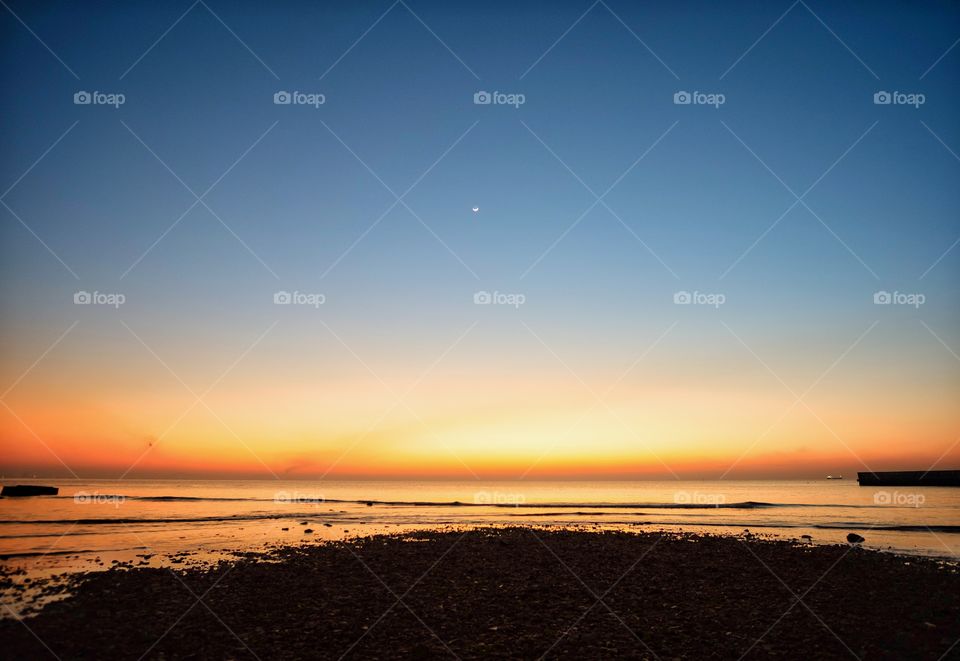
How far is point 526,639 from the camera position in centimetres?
1113

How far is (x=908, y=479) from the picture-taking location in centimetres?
14875

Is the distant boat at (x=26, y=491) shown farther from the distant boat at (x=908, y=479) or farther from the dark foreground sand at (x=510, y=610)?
the distant boat at (x=908, y=479)

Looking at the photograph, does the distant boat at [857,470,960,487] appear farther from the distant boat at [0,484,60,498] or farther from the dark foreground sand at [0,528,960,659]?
the distant boat at [0,484,60,498]

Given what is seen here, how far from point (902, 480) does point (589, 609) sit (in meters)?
182

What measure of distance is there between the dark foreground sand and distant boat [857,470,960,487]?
155 metres

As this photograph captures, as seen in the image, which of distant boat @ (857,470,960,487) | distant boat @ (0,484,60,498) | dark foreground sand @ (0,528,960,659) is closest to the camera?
dark foreground sand @ (0,528,960,659)

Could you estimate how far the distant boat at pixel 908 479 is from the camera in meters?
136

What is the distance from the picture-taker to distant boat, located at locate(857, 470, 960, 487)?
136337 millimetres

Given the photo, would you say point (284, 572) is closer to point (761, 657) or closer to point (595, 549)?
point (595, 549)

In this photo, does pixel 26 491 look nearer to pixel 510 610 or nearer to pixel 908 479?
pixel 510 610

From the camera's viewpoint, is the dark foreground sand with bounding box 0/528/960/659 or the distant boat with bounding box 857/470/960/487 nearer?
the dark foreground sand with bounding box 0/528/960/659

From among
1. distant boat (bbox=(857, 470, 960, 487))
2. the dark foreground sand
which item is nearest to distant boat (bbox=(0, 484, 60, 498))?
the dark foreground sand

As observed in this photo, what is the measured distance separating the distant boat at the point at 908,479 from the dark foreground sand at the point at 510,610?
6096 inches

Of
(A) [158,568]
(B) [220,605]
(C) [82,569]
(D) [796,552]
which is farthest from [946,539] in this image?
(C) [82,569]
